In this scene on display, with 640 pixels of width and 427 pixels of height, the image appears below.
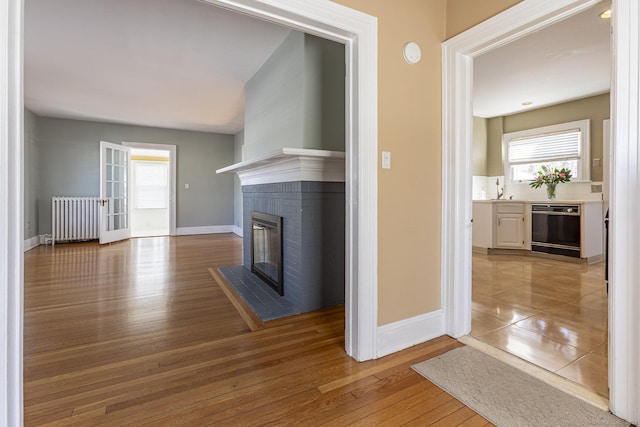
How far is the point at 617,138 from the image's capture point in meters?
1.36

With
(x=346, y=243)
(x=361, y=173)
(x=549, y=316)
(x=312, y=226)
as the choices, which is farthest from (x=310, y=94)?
(x=549, y=316)

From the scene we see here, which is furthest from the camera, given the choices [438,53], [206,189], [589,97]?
[206,189]

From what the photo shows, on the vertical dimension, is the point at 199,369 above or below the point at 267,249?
below

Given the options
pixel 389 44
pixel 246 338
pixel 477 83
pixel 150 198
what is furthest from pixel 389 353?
pixel 150 198

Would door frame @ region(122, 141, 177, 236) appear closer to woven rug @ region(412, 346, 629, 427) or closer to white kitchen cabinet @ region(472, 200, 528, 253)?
white kitchen cabinet @ region(472, 200, 528, 253)

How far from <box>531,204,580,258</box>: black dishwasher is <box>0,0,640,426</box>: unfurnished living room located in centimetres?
3

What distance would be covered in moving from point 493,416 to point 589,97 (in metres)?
5.45

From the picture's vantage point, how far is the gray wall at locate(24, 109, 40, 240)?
5.55 metres

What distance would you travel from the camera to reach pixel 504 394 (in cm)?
155

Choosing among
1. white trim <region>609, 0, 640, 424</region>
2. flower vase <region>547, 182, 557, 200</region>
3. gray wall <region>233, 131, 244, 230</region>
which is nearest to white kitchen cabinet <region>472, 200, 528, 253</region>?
flower vase <region>547, 182, 557, 200</region>

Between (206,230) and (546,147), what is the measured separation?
7.17 meters

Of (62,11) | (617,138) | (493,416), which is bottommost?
(493,416)

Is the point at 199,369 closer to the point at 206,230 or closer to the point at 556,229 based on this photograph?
the point at 556,229

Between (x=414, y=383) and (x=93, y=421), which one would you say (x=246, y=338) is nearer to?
(x=93, y=421)
